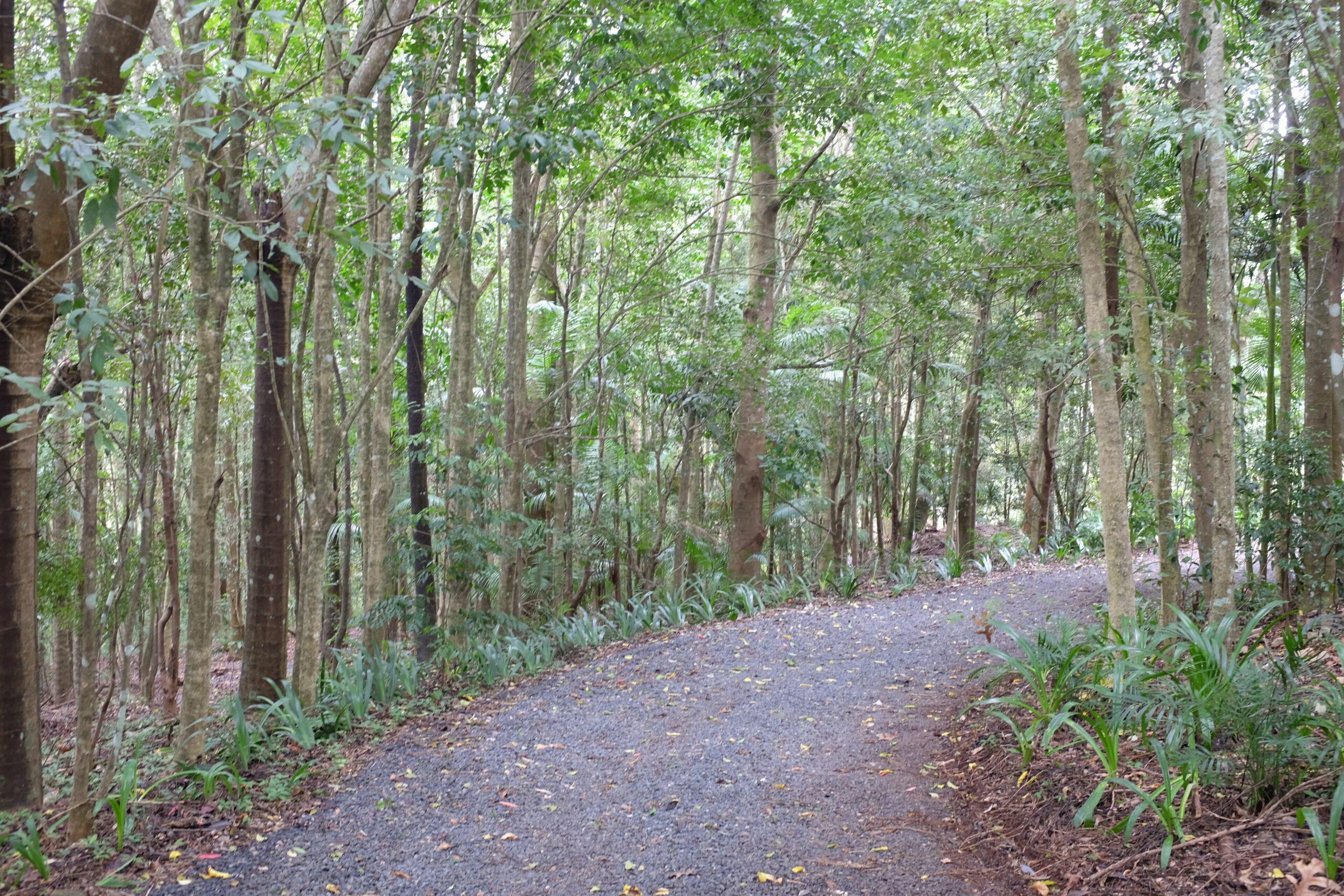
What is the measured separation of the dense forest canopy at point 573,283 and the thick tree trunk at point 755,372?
6 centimetres

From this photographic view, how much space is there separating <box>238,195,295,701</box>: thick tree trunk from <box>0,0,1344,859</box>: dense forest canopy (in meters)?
0.03

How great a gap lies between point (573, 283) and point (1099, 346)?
A: 24.7 ft

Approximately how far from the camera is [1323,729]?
3775 millimetres

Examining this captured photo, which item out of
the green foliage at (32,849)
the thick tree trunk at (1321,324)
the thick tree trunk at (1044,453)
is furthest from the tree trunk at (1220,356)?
the thick tree trunk at (1044,453)

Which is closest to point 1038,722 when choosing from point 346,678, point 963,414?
point 346,678

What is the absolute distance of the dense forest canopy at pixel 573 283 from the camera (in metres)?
4.27

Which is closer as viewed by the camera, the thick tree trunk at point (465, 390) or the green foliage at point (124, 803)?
the green foliage at point (124, 803)

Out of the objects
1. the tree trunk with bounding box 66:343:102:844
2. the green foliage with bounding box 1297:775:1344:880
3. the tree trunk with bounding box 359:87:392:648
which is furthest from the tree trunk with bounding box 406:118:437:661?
the green foliage with bounding box 1297:775:1344:880

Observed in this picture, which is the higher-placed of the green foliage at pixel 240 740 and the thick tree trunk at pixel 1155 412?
the thick tree trunk at pixel 1155 412

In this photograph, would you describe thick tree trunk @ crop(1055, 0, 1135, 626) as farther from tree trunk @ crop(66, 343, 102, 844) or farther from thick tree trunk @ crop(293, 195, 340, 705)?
tree trunk @ crop(66, 343, 102, 844)

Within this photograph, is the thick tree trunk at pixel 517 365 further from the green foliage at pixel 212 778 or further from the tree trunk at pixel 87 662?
the tree trunk at pixel 87 662

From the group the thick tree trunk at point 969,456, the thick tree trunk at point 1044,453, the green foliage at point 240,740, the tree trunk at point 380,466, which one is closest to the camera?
the green foliage at point 240,740

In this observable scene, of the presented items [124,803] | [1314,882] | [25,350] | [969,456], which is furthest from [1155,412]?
[969,456]

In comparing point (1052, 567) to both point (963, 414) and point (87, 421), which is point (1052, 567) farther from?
point (87, 421)
